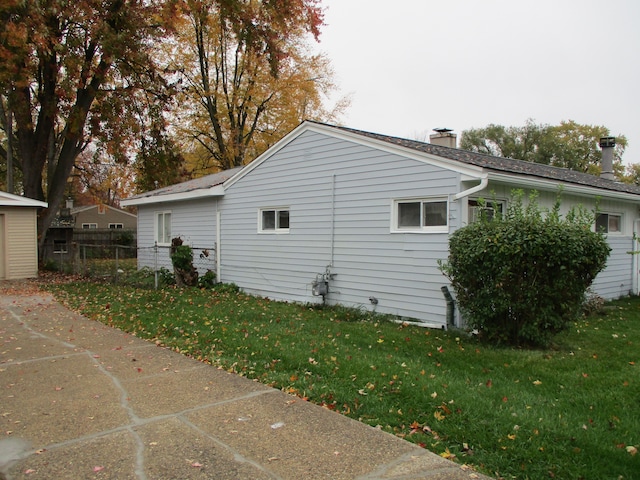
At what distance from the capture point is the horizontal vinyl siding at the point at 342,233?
27.6ft

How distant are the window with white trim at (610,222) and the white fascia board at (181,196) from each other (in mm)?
9413

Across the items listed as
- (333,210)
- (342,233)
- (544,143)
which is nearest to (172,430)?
(342,233)

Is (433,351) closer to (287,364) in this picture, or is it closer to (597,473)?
(287,364)

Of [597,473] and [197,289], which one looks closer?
[597,473]

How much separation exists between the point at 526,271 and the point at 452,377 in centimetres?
201

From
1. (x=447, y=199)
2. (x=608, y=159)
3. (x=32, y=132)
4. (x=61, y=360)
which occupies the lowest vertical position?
(x=61, y=360)

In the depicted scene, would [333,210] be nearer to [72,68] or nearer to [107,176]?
[72,68]

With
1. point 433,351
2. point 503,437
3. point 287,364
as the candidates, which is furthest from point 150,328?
point 503,437

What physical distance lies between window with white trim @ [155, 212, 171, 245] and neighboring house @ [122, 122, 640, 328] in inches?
77.1

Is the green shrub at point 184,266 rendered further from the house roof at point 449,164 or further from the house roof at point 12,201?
the house roof at point 12,201

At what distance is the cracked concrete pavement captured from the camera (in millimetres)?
3193

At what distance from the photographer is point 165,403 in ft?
14.4

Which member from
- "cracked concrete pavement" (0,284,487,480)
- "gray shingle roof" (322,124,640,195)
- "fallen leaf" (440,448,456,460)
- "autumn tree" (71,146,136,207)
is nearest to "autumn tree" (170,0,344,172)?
"autumn tree" (71,146,136,207)

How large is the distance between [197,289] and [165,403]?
8396mm
